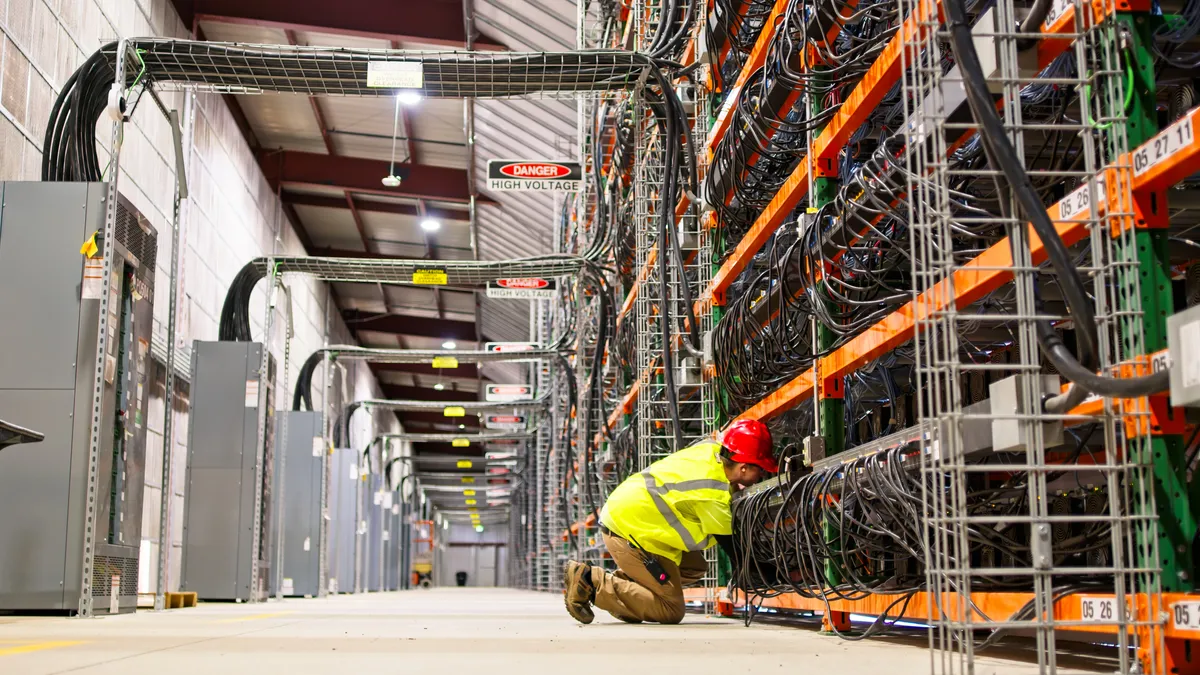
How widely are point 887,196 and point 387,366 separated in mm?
29579

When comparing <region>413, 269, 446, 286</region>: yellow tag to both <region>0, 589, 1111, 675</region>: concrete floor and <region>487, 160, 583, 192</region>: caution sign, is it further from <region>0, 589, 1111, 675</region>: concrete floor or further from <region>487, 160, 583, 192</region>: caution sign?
<region>0, 589, 1111, 675</region>: concrete floor

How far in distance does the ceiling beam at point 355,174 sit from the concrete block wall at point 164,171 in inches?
18.6

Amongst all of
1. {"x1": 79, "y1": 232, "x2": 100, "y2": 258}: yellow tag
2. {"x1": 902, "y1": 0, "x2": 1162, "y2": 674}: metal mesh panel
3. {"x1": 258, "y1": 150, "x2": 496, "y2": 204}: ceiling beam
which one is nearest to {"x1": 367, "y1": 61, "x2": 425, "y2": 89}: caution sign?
{"x1": 79, "y1": 232, "x2": 100, "y2": 258}: yellow tag

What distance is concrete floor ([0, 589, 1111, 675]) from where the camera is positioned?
321 centimetres

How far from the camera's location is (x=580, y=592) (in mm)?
5941

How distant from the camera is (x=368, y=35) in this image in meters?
14.4

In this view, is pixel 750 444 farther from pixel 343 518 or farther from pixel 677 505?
pixel 343 518

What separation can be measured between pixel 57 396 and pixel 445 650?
4082 mm

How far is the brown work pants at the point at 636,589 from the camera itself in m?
5.88

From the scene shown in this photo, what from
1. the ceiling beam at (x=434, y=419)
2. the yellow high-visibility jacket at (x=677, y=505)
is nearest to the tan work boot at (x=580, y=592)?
the yellow high-visibility jacket at (x=677, y=505)

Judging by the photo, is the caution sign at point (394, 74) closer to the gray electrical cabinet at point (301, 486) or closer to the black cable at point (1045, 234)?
the black cable at point (1045, 234)

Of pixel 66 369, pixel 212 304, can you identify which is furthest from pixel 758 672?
pixel 212 304

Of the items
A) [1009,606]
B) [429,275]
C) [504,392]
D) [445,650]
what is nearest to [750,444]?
[445,650]

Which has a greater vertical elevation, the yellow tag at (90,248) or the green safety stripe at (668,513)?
the yellow tag at (90,248)
